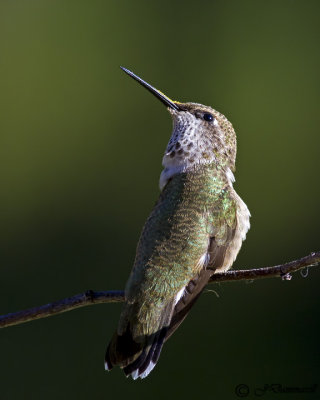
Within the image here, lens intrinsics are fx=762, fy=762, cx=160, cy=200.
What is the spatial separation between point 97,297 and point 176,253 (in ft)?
1.15

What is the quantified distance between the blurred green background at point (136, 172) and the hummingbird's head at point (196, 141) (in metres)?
1.46

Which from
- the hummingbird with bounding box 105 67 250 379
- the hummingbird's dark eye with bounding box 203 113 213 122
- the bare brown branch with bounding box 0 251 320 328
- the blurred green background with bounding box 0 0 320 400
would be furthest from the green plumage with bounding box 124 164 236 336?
the blurred green background with bounding box 0 0 320 400

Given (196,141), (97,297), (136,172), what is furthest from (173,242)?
(136,172)

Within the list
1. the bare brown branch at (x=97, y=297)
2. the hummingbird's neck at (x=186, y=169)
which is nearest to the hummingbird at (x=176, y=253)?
the hummingbird's neck at (x=186, y=169)

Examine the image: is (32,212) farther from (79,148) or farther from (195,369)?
(195,369)

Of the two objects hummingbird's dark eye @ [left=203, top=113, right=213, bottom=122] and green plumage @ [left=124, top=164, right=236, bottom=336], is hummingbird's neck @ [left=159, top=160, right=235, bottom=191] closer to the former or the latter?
green plumage @ [left=124, top=164, right=236, bottom=336]

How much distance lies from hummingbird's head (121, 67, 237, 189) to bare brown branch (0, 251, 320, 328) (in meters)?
0.69

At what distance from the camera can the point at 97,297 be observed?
2.45 metres

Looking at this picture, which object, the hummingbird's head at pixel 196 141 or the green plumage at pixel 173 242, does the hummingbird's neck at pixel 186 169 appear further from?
the green plumage at pixel 173 242

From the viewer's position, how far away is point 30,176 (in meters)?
5.39

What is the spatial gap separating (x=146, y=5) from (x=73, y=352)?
278 cm

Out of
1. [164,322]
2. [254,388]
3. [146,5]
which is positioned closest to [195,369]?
[254,388]

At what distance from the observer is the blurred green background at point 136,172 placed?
14.4ft

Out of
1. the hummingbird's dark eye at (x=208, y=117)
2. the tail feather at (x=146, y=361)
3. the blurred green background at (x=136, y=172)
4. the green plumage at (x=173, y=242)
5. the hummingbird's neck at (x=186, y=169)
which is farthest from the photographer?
the blurred green background at (x=136, y=172)
